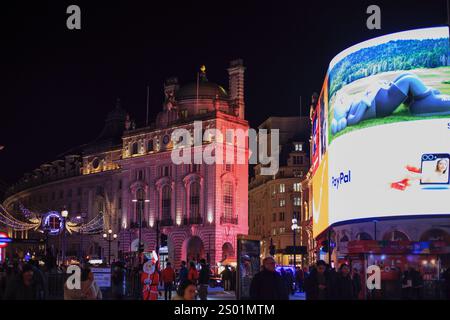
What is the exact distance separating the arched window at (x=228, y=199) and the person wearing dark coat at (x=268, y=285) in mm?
74362

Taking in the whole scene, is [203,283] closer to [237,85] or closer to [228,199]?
[228,199]

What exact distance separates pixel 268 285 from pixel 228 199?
7543 centimetres

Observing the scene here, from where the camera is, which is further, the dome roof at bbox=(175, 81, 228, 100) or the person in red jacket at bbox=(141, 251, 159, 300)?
the dome roof at bbox=(175, 81, 228, 100)

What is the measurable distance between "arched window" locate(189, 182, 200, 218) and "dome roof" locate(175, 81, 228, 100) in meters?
12.7

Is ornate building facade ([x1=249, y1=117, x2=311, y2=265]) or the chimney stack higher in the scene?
the chimney stack

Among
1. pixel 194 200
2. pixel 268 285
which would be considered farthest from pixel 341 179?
pixel 194 200

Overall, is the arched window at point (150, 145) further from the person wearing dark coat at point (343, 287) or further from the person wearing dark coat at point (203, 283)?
the person wearing dark coat at point (343, 287)

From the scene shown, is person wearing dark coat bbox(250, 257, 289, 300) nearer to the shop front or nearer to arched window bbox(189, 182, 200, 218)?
the shop front

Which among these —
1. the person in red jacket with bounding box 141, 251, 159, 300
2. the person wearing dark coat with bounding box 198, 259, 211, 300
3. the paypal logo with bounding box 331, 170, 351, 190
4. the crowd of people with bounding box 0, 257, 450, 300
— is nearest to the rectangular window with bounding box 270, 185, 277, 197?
the paypal logo with bounding box 331, 170, 351, 190

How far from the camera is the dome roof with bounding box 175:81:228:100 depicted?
99.5 m

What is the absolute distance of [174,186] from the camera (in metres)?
96.2

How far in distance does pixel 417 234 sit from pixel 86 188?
7128 cm
